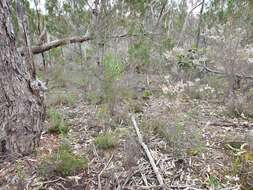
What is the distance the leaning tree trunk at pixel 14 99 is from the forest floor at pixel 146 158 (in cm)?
16

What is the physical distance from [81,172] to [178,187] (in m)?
0.74

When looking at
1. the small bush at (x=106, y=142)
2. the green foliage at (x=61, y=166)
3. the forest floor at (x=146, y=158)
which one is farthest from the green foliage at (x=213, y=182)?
the green foliage at (x=61, y=166)

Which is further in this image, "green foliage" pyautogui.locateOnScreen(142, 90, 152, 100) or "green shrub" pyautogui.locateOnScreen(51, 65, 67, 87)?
"green shrub" pyautogui.locateOnScreen(51, 65, 67, 87)

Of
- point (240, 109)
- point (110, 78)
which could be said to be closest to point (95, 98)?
point (110, 78)

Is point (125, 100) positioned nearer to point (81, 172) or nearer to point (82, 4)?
point (81, 172)

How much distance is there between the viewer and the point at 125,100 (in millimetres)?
3518

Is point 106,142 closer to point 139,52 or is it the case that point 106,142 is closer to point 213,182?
point 213,182

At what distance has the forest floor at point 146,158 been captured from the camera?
1.77 m

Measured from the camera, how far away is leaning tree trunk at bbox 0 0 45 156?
6.26ft

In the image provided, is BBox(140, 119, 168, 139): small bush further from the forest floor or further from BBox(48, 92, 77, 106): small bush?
BBox(48, 92, 77, 106): small bush

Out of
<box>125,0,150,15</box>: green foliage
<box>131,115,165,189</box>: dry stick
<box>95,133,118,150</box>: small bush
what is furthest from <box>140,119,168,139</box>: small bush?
<box>125,0,150,15</box>: green foliage

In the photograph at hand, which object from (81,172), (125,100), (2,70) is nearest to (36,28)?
(125,100)

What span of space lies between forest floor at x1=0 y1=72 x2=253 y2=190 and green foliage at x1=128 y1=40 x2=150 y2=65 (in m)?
1.99

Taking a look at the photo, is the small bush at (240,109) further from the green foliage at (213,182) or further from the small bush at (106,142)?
the small bush at (106,142)
